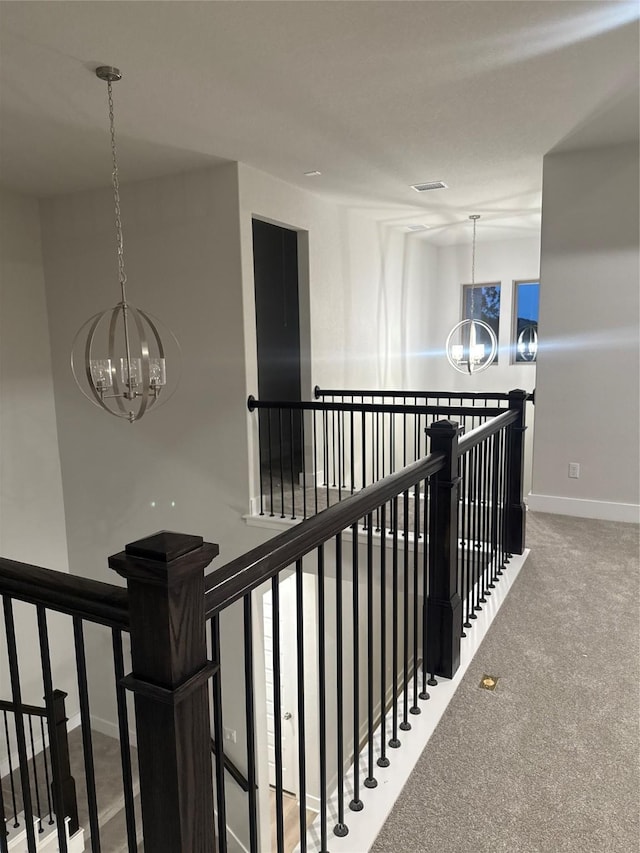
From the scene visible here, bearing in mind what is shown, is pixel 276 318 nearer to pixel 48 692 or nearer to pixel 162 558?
pixel 48 692

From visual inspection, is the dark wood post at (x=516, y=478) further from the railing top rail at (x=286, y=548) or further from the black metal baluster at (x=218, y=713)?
the black metal baluster at (x=218, y=713)

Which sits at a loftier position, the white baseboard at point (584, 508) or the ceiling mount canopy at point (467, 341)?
the ceiling mount canopy at point (467, 341)

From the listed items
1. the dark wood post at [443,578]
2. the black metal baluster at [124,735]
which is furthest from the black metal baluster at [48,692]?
the dark wood post at [443,578]

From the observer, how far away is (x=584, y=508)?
16.1 ft

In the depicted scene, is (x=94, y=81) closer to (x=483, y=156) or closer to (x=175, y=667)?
(x=483, y=156)

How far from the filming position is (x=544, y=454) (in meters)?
5.02

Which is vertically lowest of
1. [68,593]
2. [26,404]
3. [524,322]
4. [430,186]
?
[26,404]

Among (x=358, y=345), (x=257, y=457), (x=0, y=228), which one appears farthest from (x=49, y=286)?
(x=358, y=345)

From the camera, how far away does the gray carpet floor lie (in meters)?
1.78

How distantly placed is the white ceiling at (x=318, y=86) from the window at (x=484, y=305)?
3514 millimetres

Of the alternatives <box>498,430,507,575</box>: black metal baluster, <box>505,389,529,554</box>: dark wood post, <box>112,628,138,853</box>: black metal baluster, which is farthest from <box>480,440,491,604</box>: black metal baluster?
<box>112,628,138,853</box>: black metal baluster

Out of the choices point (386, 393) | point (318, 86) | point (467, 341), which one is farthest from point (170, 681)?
point (467, 341)

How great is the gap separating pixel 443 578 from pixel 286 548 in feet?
4.48

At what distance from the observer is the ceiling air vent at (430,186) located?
18.2 feet
